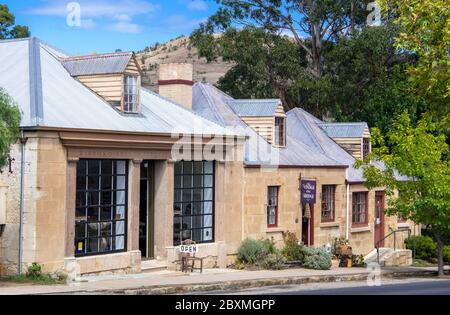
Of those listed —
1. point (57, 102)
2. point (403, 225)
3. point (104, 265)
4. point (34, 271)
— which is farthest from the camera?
point (403, 225)

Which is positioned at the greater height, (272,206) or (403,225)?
(272,206)

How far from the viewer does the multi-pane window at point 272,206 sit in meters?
30.0

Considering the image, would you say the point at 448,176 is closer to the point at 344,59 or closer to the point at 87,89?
the point at 87,89

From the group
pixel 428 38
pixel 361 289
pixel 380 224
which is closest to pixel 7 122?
pixel 361 289

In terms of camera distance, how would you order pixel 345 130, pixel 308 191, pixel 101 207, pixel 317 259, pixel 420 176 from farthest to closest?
pixel 345 130 → pixel 308 191 → pixel 317 259 → pixel 420 176 → pixel 101 207

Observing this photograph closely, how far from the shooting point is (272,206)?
30.2m

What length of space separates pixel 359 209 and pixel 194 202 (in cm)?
1001

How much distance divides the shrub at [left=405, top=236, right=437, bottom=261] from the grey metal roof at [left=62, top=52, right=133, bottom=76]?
17.4 m

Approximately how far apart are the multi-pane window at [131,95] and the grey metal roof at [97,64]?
1.56 feet

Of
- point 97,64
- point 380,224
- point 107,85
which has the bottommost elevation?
point 380,224

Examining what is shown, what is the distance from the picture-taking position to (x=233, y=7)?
50.2m

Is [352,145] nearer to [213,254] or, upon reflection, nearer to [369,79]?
[213,254]

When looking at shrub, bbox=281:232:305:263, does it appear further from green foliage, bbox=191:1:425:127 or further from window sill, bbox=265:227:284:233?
green foliage, bbox=191:1:425:127

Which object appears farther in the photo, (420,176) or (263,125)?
(263,125)
